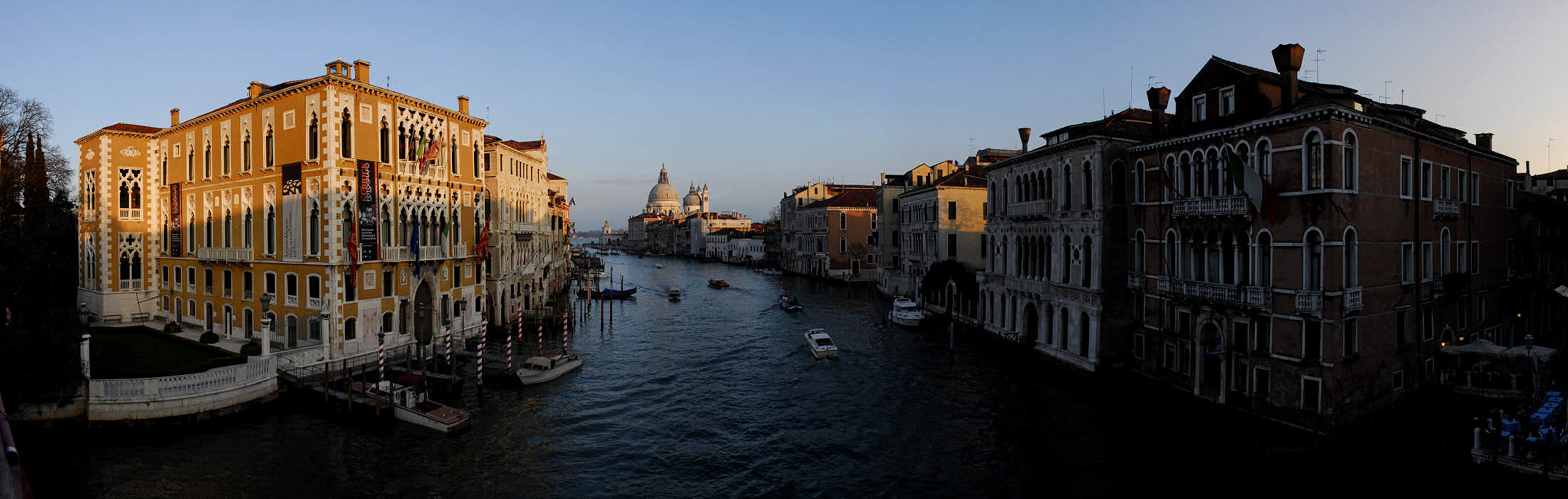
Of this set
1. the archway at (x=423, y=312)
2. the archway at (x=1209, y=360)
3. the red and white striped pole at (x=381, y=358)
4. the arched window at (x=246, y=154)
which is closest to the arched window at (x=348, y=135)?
the arched window at (x=246, y=154)

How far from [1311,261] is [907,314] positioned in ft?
80.5

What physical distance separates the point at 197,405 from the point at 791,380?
62.1 feet

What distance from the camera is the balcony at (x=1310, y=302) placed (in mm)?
18734

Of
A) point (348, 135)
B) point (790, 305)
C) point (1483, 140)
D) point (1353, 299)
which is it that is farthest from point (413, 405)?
point (1483, 140)

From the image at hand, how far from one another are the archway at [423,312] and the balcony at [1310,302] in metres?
28.9

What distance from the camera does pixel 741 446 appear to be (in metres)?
21.2

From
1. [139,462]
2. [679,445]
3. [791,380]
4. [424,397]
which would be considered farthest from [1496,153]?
[139,462]

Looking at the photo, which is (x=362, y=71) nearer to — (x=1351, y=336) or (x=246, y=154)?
(x=246, y=154)

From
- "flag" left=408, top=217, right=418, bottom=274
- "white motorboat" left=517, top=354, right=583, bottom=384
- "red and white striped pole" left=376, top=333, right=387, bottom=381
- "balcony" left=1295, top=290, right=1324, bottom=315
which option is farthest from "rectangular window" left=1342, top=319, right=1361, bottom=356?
"flag" left=408, top=217, right=418, bottom=274

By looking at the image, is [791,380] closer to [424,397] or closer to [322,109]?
[424,397]

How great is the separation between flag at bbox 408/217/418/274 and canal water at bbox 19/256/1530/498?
5602 millimetres

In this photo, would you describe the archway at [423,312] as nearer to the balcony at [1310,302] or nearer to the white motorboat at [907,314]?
the white motorboat at [907,314]

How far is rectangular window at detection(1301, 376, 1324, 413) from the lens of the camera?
18.9 meters

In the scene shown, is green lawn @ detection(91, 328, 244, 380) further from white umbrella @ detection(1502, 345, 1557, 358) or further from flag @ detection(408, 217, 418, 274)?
white umbrella @ detection(1502, 345, 1557, 358)
